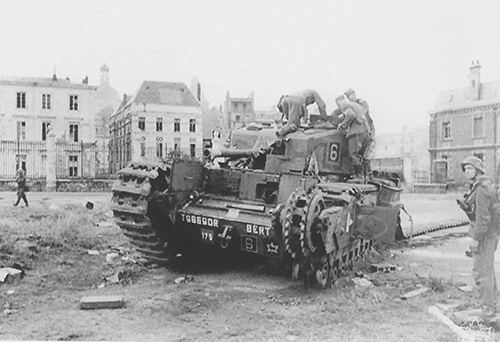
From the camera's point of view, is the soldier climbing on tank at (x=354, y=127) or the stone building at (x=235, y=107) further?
the stone building at (x=235, y=107)

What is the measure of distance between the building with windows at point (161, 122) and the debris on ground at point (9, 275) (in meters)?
7.59

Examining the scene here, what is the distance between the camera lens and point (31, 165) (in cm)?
1886

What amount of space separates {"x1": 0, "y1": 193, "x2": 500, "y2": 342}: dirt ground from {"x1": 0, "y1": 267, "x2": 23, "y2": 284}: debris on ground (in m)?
0.11

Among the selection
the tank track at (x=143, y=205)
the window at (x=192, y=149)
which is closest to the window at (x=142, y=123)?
the window at (x=192, y=149)

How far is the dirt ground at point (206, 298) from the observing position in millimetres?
4711

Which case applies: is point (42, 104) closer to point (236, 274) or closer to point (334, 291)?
point (236, 274)

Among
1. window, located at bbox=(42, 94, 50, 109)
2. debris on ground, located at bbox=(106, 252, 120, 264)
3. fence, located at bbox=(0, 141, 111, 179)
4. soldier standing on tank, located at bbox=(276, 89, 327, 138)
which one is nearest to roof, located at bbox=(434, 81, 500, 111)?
soldier standing on tank, located at bbox=(276, 89, 327, 138)

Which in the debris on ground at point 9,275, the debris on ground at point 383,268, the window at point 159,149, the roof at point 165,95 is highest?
the roof at point 165,95

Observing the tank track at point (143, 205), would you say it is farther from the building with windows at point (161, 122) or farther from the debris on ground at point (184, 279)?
the building with windows at point (161, 122)

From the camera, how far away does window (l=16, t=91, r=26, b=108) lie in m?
16.1

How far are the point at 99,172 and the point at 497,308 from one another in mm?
16246

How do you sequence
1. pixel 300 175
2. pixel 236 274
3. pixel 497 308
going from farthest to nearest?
1. pixel 236 274
2. pixel 300 175
3. pixel 497 308

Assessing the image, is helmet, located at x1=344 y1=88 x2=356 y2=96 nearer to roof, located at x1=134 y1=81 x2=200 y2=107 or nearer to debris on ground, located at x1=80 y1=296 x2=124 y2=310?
debris on ground, located at x1=80 y1=296 x2=124 y2=310

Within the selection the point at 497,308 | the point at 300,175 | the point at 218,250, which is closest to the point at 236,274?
the point at 218,250
